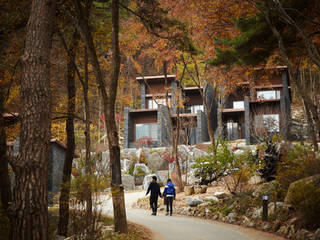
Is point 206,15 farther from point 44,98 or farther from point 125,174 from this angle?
point 125,174

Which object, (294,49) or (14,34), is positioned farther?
(294,49)

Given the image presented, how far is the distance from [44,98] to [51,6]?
203 centimetres

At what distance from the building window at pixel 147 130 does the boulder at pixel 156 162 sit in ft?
12.7

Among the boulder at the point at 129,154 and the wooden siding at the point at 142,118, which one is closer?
the boulder at the point at 129,154

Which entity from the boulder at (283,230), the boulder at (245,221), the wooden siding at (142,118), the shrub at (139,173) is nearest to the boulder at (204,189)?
the boulder at (245,221)

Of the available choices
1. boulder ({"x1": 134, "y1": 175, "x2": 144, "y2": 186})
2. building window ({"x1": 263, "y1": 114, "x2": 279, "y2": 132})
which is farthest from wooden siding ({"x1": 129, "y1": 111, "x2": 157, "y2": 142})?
building window ({"x1": 263, "y1": 114, "x2": 279, "y2": 132})

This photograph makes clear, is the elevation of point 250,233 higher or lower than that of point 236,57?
lower

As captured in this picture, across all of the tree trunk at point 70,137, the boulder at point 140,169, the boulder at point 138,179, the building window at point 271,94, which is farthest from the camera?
the building window at point 271,94

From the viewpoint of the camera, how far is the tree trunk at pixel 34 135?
209 inches

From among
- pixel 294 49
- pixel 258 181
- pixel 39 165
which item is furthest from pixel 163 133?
pixel 39 165

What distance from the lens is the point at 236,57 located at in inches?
393

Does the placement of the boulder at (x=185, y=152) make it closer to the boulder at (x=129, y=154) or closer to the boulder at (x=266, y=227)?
the boulder at (x=129, y=154)

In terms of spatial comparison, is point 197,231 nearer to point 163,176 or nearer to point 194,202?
point 194,202

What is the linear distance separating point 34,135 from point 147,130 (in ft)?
86.6
